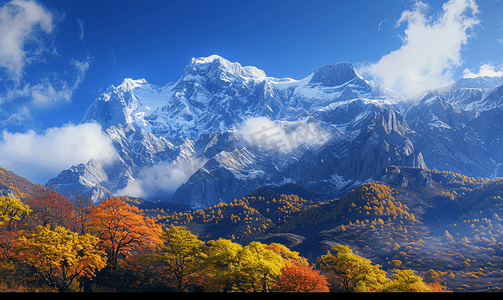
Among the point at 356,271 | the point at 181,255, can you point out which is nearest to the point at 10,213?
the point at 181,255

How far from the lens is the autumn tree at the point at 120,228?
36.9 metres

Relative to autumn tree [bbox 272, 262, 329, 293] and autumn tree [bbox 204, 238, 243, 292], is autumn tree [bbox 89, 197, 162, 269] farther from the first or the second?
autumn tree [bbox 272, 262, 329, 293]

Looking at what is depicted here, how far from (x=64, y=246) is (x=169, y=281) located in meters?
17.4

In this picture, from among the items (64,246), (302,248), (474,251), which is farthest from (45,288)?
(474,251)

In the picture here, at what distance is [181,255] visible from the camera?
3850cm

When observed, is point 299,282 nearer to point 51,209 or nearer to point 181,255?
point 181,255

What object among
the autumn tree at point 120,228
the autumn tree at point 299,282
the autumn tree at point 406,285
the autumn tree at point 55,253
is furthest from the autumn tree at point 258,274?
the autumn tree at point 55,253

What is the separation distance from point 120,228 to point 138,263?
7533 millimetres

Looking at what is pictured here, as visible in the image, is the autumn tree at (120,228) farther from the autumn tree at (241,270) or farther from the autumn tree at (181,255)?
the autumn tree at (241,270)

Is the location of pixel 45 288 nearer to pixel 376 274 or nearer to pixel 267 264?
pixel 267 264

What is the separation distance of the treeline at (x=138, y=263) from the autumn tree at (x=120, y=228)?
0.12 m

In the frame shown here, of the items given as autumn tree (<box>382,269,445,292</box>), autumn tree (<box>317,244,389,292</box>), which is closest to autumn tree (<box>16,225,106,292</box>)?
autumn tree (<box>317,244,389,292</box>)

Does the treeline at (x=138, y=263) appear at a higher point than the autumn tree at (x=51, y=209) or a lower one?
lower

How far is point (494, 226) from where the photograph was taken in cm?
19850
